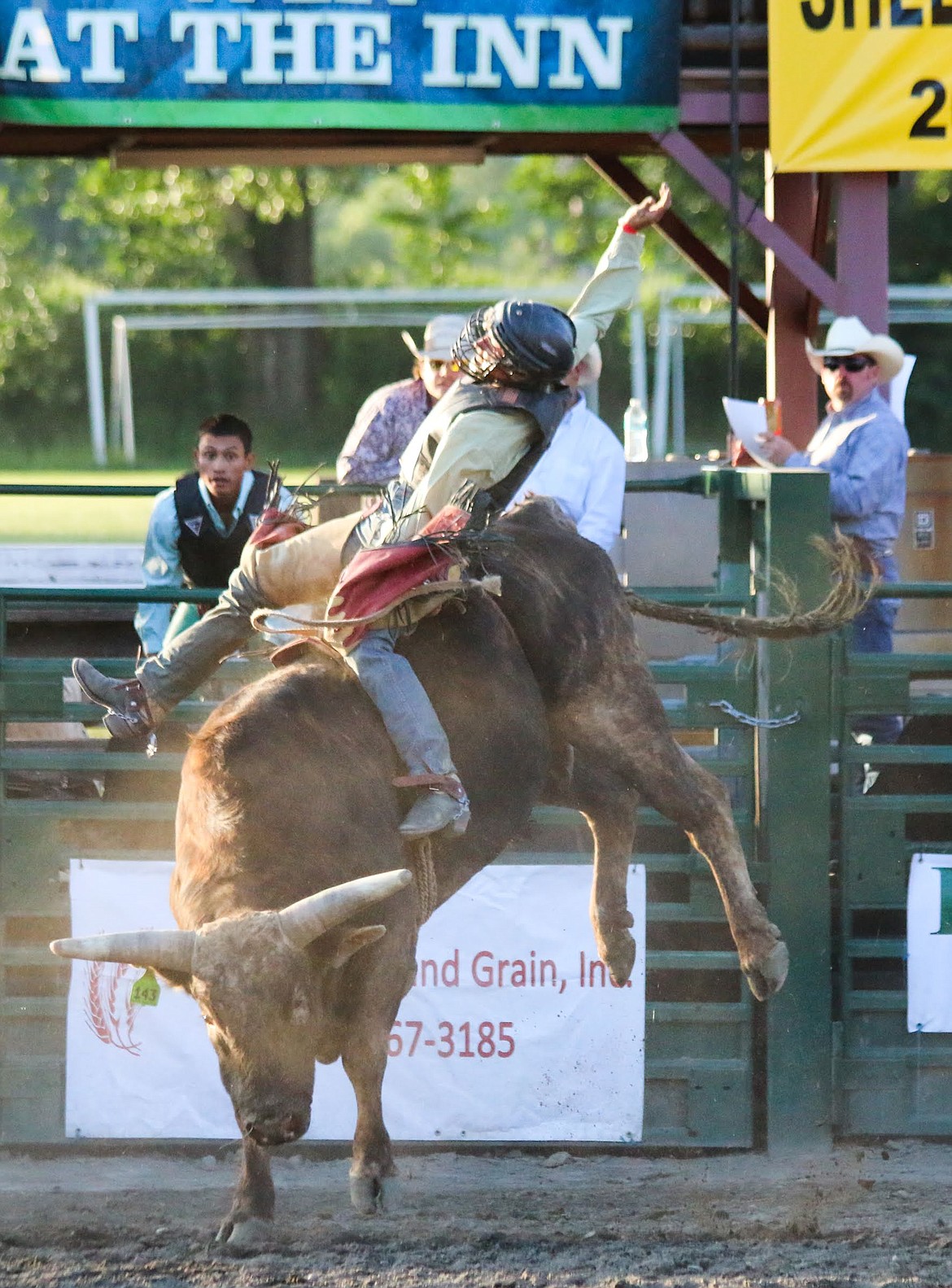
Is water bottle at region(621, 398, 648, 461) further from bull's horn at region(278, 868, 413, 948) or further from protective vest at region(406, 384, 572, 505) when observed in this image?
bull's horn at region(278, 868, 413, 948)

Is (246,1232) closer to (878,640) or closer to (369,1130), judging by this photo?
(369,1130)

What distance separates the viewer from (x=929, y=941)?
6477mm

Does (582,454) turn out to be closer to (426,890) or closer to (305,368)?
(426,890)

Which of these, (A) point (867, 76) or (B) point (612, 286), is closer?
(B) point (612, 286)

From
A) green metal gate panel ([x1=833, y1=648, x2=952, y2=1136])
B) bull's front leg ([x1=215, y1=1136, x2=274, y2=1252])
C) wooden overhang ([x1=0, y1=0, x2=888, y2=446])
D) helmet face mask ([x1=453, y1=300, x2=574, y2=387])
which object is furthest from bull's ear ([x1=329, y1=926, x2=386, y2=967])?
wooden overhang ([x1=0, y1=0, x2=888, y2=446])

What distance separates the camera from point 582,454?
7.43 metres

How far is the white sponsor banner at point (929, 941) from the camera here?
6473 millimetres

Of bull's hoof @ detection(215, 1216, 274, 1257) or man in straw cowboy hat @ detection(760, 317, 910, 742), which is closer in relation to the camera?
bull's hoof @ detection(215, 1216, 274, 1257)

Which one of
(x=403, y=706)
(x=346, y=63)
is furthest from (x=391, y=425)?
(x=403, y=706)

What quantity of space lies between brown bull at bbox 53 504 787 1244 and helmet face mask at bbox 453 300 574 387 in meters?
0.70

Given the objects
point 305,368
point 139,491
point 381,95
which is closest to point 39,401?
point 305,368

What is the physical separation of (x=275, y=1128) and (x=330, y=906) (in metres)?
0.53

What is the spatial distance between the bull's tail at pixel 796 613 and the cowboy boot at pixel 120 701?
5.32ft

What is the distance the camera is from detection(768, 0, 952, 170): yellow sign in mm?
8789
